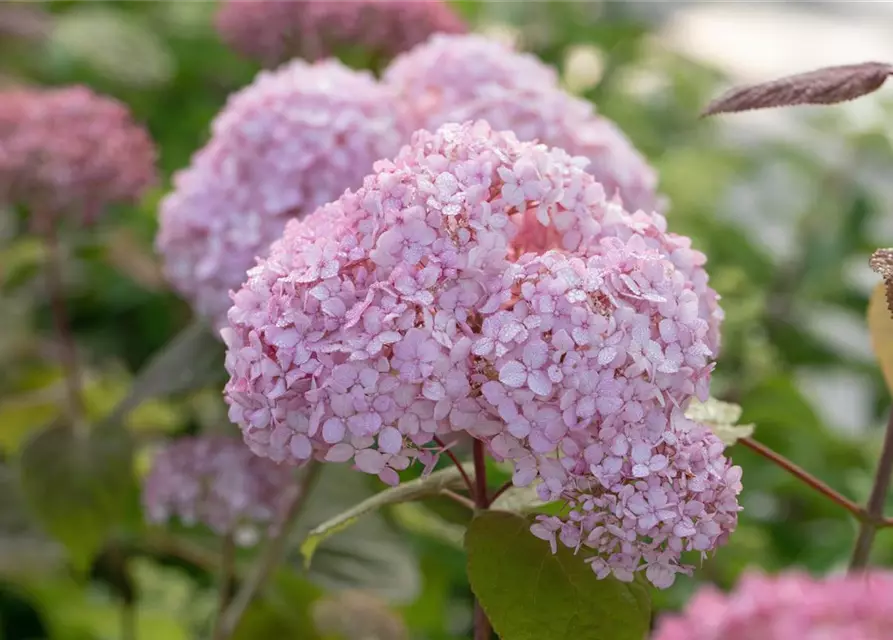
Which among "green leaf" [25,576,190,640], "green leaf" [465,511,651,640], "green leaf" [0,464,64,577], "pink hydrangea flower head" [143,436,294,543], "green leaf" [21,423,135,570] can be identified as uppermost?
"green leaf" [465,511,651,640]

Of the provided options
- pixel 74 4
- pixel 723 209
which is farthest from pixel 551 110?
pixel 74 4

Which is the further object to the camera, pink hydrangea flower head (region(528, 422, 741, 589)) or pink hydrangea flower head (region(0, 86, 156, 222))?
pink hydrangea flower head (region(0, 86, 156, 222))

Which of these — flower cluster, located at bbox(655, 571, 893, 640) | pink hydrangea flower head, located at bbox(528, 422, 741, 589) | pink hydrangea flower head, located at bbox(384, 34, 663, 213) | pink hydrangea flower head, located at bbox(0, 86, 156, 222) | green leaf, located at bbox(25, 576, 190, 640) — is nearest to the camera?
flower cluster, located at bbox(655, 571, 893, 640)

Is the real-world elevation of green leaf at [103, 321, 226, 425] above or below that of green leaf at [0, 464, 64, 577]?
above

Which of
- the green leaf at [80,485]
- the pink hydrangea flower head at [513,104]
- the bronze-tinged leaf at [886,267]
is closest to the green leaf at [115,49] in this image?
the green leaf at [80,485]

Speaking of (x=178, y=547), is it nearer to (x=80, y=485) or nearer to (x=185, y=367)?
(x=80, y=485)

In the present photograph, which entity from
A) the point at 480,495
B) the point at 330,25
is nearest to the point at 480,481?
the point at 480,495

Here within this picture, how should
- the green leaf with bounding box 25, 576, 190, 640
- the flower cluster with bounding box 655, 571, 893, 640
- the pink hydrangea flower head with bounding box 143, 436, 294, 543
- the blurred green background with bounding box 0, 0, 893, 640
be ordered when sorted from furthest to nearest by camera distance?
the green leaf with bounding box 25, 576, 190, 640 < the blurred green background with bounding box 0, 0, 893, 640 < the pink hydrangea flower head with bounding box 143, 436, 294, 543 < the flower cluster with bounding box 655, 571, 893, 640

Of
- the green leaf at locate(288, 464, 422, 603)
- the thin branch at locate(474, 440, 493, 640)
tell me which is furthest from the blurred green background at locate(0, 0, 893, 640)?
the thin branch at locate(474, 440, 493, 640)

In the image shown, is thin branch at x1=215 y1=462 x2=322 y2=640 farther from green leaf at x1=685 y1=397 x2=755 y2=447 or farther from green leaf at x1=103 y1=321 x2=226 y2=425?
green leaf at x1=685 y1=397 x2=755 y2=447
